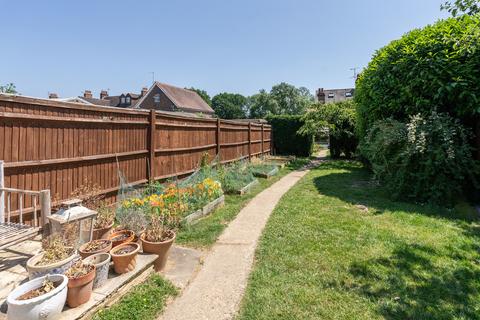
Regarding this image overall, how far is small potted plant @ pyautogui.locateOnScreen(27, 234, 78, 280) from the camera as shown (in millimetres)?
2338

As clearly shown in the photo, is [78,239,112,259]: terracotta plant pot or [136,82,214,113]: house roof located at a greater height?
[136,82,214,113]: house roof

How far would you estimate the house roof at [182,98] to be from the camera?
109ft

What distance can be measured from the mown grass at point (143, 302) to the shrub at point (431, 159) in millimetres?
5820

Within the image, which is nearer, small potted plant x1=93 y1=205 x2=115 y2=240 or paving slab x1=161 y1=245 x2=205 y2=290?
paving slab x1=161 y1=245 x2=205 y2=290

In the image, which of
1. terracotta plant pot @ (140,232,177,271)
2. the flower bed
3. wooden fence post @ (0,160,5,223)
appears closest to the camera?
wooden fence post @ (0,160,5,223)

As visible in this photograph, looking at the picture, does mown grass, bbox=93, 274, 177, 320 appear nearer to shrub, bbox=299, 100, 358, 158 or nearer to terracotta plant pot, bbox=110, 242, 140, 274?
terracotta plant pot, bbox=110, 242, 140, 274

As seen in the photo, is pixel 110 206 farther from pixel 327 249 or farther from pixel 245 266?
pixel 327 249

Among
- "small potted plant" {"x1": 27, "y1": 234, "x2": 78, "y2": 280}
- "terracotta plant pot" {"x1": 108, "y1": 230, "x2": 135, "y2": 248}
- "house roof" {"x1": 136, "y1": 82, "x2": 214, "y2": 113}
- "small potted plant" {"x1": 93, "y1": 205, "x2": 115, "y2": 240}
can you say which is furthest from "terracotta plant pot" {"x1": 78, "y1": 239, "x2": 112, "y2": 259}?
"house roof" {"x1": 136, "y1": 82, "x2": 214, "y2": 113}

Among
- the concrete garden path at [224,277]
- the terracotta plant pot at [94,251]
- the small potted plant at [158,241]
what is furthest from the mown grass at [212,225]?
the terracotta plant pot at [94,251]

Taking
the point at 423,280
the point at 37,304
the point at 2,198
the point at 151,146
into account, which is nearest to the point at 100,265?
the point at 37,304

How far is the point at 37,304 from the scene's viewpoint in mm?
2021

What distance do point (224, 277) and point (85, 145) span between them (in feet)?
10.7

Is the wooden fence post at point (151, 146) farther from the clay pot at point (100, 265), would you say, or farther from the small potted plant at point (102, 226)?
the clay pot at point (100, 265)

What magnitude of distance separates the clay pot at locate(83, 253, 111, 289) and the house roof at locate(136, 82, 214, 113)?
3109 cm
